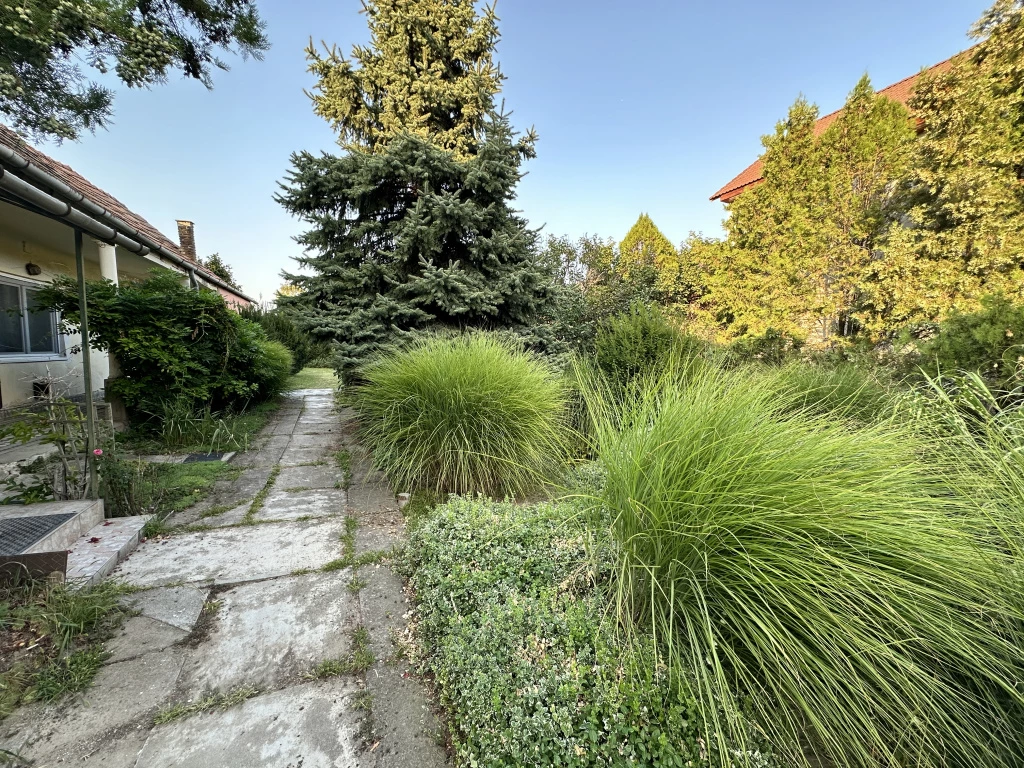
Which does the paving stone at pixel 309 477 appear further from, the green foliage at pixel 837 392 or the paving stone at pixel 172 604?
the green foliage at pixel 837 392

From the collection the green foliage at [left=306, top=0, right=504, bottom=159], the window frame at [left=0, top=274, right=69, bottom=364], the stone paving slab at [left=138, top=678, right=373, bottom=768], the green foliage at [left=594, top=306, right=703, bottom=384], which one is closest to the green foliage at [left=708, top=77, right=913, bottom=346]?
the green foliage at [left=594, top=306, right=703, bottom=384]

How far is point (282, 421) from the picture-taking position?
219 inches

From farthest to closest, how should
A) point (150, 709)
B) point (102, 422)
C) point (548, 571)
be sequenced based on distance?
1. point (102, 422)
2. point (548, 571)
3. point (150, 709)

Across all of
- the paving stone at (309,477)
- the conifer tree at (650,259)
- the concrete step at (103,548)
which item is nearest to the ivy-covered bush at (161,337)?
the paving stone at (309,477)

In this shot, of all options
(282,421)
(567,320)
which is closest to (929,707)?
(282,421)

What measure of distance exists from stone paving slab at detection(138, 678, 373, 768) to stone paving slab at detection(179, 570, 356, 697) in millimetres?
116

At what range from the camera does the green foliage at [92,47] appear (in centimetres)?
294

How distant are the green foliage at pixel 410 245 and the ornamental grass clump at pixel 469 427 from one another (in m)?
1.75

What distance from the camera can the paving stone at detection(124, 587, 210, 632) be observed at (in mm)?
1693

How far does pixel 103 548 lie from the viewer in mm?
2076

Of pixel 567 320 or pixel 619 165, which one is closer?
pixel 567 320

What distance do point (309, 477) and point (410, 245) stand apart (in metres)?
3.13

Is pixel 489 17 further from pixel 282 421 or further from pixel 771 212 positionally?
pixel 282 421

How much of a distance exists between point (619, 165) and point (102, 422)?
1023 centimetres
